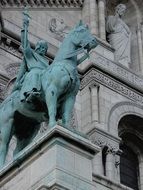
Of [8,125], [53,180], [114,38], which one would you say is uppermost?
[114,38]

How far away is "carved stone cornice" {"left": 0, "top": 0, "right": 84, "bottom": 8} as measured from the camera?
18.8 metres

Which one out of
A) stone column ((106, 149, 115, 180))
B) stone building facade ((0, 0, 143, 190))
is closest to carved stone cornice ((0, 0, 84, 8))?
stone building facade ((0, 0, 143, 190))

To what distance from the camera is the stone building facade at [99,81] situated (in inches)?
659

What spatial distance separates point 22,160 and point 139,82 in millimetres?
9074

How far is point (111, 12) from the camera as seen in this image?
22250 mm

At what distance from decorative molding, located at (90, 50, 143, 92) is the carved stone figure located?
649cm

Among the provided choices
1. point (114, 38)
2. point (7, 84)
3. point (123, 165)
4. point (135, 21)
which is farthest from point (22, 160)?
point (135, 21)

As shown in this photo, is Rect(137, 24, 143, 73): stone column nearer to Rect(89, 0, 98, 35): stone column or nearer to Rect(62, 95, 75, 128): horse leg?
Rect(89, 0, 98, 35): stone column

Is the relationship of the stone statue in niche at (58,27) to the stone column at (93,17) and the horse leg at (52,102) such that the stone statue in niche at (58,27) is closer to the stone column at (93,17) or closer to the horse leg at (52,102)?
the stone column at (93,17)

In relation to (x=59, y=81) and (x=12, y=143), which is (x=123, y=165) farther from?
(x=59, y=81)

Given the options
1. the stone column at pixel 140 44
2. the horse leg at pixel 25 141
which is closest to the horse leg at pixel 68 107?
the horse leg at pixel 25 141

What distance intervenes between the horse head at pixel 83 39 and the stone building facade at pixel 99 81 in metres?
4.53

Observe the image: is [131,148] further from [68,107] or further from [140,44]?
[68,107]

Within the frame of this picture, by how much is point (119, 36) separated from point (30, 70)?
8.98m
